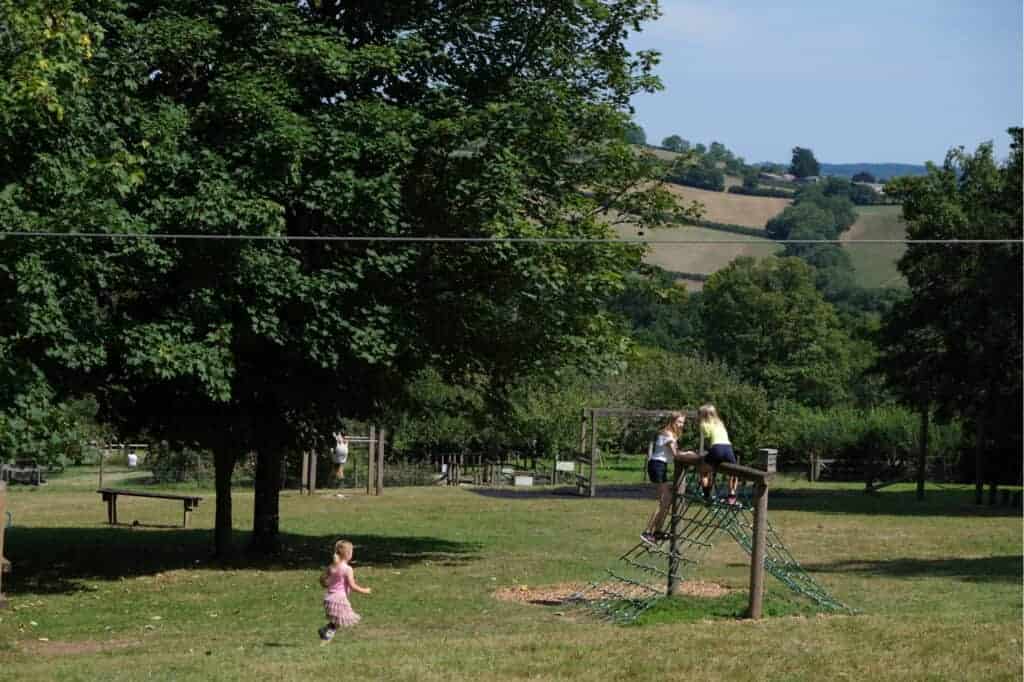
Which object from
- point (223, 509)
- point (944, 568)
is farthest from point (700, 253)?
point (944, 568)

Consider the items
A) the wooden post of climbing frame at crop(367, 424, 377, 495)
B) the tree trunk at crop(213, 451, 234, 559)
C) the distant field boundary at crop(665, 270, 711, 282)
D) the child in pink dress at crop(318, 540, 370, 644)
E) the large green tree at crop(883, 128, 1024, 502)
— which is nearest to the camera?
the child in pink dress at crop(318, 540, 370, 644)

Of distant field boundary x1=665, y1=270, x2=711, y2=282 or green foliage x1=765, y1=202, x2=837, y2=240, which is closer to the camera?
distant field boundary x1=665, y1=270, x2=711, y2=282

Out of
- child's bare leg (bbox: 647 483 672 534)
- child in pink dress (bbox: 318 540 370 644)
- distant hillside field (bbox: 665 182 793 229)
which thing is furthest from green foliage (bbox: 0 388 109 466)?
distant hillside field (bbox: 665 182 793 229)

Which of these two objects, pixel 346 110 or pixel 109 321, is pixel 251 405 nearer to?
pixel 109 321

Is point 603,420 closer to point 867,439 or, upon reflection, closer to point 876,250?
point 867,439

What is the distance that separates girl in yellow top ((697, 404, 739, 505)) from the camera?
19.0m

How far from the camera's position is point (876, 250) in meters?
179

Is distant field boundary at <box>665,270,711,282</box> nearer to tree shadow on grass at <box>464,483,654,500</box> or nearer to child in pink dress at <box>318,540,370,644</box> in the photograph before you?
tree shadow on grass at <box>464,483,654,500</box>

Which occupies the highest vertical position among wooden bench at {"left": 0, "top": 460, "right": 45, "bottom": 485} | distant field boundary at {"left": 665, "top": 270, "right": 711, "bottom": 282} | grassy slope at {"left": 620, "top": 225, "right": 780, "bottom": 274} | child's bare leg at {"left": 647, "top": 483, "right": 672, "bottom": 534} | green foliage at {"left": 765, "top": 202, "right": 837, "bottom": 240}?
green foliage at {"left": 765, "top": 202, "right": 837, "bottom": 240}

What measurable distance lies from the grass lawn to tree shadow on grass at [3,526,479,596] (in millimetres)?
85

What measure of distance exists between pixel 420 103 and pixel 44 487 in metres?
34.8

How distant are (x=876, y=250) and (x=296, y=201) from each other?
162m

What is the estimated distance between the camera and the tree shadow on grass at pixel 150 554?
2576cm

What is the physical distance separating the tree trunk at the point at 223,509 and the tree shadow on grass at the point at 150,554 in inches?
10.7
